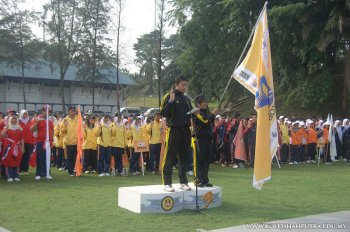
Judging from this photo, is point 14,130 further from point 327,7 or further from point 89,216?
point 327,7

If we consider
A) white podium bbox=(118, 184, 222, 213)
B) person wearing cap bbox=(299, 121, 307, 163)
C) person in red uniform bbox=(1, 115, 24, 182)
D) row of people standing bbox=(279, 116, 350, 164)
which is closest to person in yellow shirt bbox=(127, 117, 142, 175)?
person in red uniform bbox=(1, 115, 24, 182)

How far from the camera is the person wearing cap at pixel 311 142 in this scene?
20109mm

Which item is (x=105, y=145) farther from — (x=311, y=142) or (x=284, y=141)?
(x=311, y=142)

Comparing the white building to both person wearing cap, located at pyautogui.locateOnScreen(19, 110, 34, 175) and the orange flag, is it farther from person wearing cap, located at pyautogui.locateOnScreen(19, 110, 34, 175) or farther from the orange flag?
the orange flag

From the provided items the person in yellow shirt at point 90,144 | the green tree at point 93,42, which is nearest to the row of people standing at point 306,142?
the person in yellow shirt at point 90,144

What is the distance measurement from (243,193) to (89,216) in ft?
13.4

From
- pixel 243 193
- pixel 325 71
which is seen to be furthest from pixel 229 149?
pixel 325 71

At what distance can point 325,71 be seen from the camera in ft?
97.6

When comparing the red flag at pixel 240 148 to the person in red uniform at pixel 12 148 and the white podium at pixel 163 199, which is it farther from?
the white podium at pixel 163 199

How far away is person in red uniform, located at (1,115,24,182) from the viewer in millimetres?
12531

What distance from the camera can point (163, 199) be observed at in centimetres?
811

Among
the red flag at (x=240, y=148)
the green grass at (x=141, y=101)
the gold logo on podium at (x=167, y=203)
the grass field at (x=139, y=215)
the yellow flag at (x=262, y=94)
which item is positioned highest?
the green grass at (x=141, y=101)

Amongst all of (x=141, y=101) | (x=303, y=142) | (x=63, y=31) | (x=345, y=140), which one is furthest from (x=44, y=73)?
(x=345, y=140)

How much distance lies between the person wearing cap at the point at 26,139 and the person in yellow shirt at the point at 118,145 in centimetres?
251
